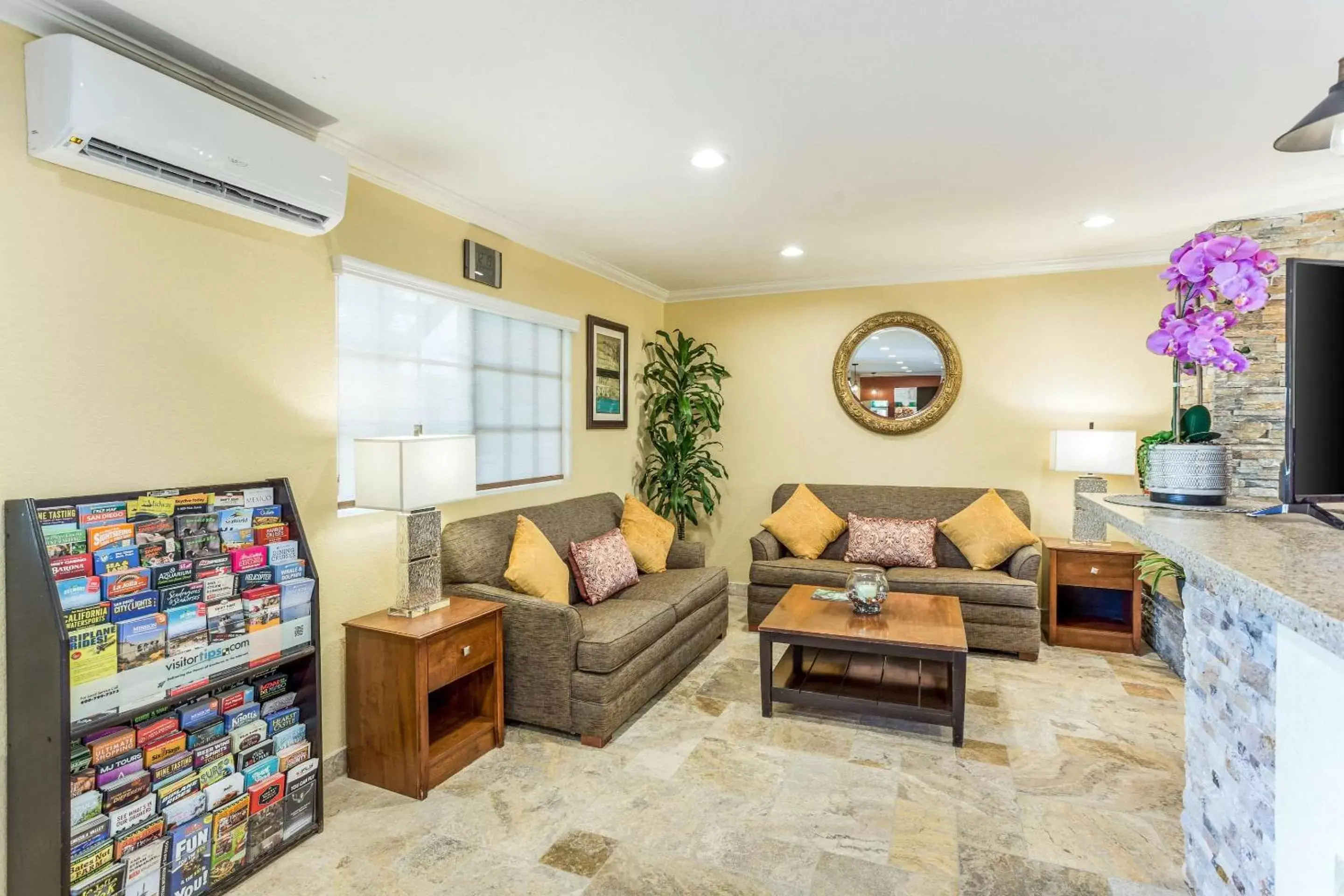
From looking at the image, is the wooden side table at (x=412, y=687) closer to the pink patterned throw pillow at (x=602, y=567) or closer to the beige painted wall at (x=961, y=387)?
the pink patterned throw pillow at (x=602, y=567)

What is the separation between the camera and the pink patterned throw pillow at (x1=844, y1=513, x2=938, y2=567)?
4438 mm

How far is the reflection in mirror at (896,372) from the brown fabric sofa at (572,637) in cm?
222

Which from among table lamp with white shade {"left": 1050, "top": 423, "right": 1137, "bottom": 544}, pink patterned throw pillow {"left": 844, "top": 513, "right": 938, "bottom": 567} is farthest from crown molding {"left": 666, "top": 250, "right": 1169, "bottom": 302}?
pink patterned throw pillow {"left": 844, "top": 513, "right": 938, "bottom": 567}

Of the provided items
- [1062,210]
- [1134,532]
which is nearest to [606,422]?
[1062,210]

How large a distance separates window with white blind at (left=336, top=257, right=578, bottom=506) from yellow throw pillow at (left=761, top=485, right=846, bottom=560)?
5.17ft

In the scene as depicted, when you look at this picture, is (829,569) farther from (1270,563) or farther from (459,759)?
(1270,563)

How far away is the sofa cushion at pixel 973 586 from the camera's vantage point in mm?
3936

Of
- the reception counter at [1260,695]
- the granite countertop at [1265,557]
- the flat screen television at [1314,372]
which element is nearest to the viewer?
the granite countertop at [1265,557]

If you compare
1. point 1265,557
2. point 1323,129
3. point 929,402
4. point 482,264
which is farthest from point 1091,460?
point 482,264

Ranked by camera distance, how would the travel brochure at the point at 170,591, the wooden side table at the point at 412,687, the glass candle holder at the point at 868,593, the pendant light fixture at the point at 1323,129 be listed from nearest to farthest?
the pendant light fixture at the point at 1323,129 → the travel brochure at the point at 170,591 → the wooden side table at the point at 412,687 → the glass candle holder at the point at 868,593

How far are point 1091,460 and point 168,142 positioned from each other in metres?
4.67

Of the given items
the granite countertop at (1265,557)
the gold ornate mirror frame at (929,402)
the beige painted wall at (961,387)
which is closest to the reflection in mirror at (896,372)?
the gold ornate mirror frame at (929,402)

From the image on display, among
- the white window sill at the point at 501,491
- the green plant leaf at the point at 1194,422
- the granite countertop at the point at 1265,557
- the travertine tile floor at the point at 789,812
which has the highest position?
the green plant leaf at the point at 1194,422

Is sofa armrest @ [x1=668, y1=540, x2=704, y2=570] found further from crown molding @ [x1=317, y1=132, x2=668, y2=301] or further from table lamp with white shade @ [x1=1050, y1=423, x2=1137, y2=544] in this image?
table lamp with white shade @ [x1=1050, y1=423, x2=1137, y2=544]
